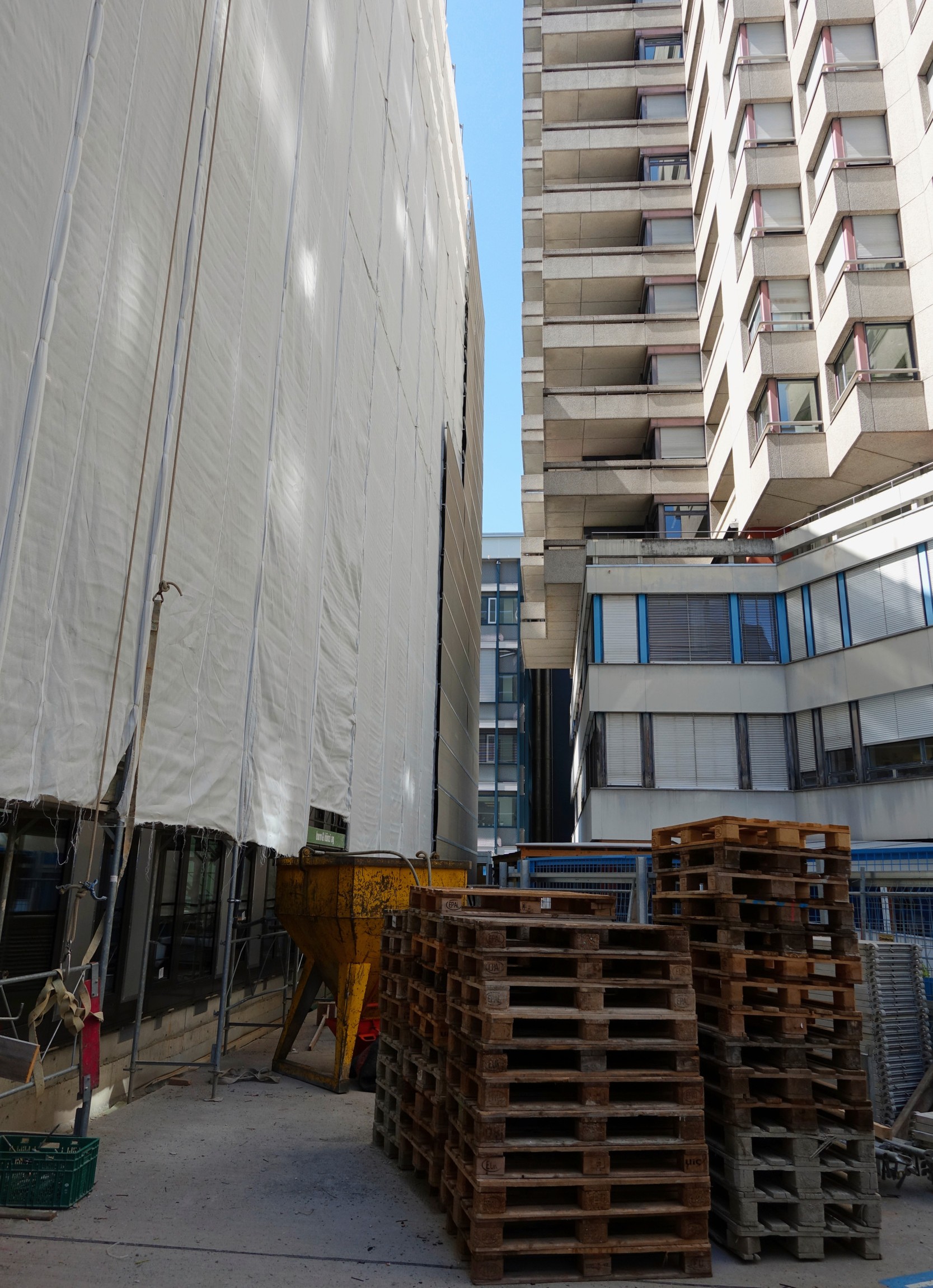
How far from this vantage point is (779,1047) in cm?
603

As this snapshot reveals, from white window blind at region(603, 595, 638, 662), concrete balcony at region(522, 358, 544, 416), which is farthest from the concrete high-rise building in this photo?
concrete balcony at region(522, 358, 544, 416)

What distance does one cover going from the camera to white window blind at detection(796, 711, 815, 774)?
2620cm

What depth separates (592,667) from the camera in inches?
1088

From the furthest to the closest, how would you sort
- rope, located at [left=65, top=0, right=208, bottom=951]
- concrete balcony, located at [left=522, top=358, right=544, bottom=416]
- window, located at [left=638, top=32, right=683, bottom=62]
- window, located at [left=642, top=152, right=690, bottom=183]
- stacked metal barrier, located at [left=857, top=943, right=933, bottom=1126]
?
concrete balcony, located at [left=522, top=358, right=544, bottom=416] → window, located at [left=638, top=32, right=683, bottom=62] → window, located at [left=642, top=152, right=690, bottom=183] → stacked metal barrier, located at [left=857, top=943, right=933, bottom=1126] → rope, located at [left=65, top=0, right=208, bottom=951]

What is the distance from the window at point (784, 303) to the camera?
2939 cm

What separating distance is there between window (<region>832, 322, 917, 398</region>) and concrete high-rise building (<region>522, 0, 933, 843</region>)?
0.19ft

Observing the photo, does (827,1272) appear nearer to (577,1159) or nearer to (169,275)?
(577,1159)

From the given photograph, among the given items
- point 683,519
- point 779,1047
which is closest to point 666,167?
point 683,519

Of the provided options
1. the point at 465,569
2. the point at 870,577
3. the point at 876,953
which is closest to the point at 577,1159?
the point at 876,953

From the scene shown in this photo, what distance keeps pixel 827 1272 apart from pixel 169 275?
8.59 meters

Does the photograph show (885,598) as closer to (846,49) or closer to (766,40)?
(846,49)

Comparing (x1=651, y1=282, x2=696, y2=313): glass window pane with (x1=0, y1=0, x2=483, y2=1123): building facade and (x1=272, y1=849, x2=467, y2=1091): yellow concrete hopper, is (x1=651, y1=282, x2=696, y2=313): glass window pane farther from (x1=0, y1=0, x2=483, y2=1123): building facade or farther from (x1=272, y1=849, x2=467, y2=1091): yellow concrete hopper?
(x1=272, y1=849, x2=467, y2=1091): yellow concrete hopper

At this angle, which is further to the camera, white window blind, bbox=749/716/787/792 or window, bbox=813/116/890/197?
window, bbox=813/116/890/197

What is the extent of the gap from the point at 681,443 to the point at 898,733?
16.0 metres
